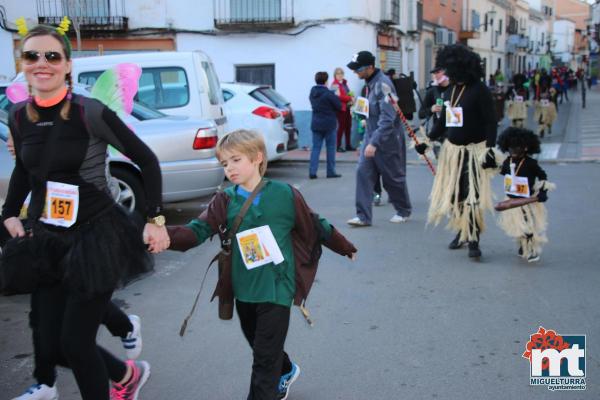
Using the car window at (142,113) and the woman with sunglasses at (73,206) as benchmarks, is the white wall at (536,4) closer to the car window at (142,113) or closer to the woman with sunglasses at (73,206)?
the car window at (142,113)

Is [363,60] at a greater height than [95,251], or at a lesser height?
greater

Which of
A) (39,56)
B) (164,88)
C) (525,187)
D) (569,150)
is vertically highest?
(39,56)

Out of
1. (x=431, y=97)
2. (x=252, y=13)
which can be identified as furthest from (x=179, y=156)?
(x=252, y=13)

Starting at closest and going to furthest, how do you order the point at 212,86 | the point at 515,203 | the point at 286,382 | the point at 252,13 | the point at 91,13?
the point at 286,382, the point at 515,203, the point at 212,86, the point at 252,13, the point at 91,13

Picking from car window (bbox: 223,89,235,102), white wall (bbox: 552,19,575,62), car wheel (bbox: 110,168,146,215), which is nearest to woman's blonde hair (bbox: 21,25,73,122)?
car wheel (bbox: 110,168,146,215)

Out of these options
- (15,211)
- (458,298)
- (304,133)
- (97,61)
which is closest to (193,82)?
(97,61)

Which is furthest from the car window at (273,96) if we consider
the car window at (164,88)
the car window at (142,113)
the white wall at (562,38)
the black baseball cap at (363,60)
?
the white wall at (562,38)

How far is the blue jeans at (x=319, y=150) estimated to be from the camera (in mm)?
11703

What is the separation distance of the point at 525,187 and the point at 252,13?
12.4 m

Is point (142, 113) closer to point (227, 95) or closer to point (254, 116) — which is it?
point (254, 116)

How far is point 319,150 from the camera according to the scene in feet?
38.7

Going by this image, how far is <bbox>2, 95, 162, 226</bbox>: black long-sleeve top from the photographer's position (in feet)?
9.55

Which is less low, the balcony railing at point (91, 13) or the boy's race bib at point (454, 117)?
the balcony railing at point (91, 13)

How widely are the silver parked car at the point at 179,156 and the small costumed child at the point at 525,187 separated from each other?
10.3 ft
